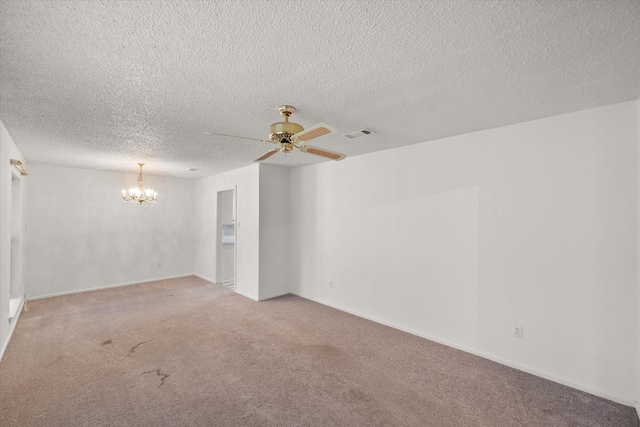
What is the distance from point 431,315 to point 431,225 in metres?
1.15

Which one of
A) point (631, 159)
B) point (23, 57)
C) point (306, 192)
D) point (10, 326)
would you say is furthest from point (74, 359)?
point (631, 159)

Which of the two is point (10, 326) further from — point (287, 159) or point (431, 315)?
point (431, 315)

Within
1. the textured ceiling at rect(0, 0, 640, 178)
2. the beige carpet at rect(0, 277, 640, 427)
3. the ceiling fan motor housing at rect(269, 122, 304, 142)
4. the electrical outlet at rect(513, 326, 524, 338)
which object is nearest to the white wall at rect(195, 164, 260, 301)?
the beige carpet at rect(0, 277, 640, 427)

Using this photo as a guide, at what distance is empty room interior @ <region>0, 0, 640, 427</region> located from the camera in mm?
1472

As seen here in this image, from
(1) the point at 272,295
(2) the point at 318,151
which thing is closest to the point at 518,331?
(2) the point at 318,151

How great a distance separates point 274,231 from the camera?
17.3 feet

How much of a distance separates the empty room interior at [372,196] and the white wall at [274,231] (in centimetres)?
57

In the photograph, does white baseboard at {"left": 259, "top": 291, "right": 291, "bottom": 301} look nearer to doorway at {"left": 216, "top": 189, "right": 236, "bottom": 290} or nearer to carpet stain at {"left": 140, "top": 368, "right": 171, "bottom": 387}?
doorway at {"left": 216, "top": 189, "right": 236, "bottom": 290}

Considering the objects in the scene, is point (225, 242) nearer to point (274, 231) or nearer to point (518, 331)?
point (274, 231)

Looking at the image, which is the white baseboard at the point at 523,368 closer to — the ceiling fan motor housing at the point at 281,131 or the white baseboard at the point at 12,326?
the ceiling fan motor housing at the point at 281,131

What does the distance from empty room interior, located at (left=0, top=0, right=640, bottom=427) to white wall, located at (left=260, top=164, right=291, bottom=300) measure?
0.57m

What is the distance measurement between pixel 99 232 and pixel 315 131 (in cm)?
606

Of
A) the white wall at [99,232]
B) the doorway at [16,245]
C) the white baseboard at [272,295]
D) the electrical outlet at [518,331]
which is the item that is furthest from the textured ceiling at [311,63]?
the white baseboard at [272,295]

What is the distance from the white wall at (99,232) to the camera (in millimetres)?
5129
